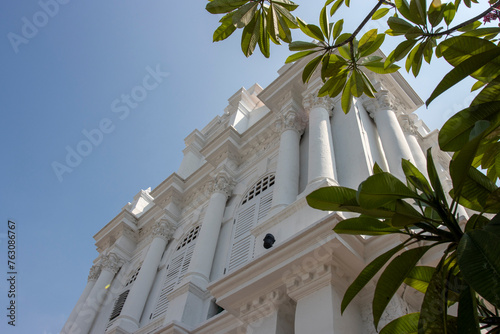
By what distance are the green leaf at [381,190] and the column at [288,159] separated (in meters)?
4.90

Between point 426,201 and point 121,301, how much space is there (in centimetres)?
1244

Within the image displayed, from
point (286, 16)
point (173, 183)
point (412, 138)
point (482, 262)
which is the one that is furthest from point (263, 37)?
point (173, 183)

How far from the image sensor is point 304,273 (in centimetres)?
512

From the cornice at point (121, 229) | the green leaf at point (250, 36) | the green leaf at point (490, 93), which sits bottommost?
the green leaf at point (490, 93)

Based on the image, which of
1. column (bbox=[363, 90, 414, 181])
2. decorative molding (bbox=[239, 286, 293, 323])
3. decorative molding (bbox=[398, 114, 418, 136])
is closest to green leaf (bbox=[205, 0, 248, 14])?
decorative molding (bbox=[239, 286, 293, 323])

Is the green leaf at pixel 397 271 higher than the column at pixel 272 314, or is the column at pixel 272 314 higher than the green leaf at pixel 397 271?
the column at pixel 272 314

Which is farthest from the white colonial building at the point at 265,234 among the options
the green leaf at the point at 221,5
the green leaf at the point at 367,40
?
the green leaf at the point at 221,5

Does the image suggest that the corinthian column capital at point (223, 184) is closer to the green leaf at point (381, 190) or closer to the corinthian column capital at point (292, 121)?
the corinthian column capital at point (292, 121)

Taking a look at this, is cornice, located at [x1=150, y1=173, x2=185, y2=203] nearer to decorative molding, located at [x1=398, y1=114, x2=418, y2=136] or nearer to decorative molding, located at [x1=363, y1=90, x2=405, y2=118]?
decorative molding, located at [x1=363, y1=90, x2=405, y2=118]

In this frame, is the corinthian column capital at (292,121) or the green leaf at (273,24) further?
the corinthian column capital at (292,121)

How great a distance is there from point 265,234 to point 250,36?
157 inches

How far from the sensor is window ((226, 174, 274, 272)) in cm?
897

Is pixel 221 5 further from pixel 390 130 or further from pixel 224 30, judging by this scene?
pixel 390 130

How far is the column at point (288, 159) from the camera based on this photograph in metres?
7.66
